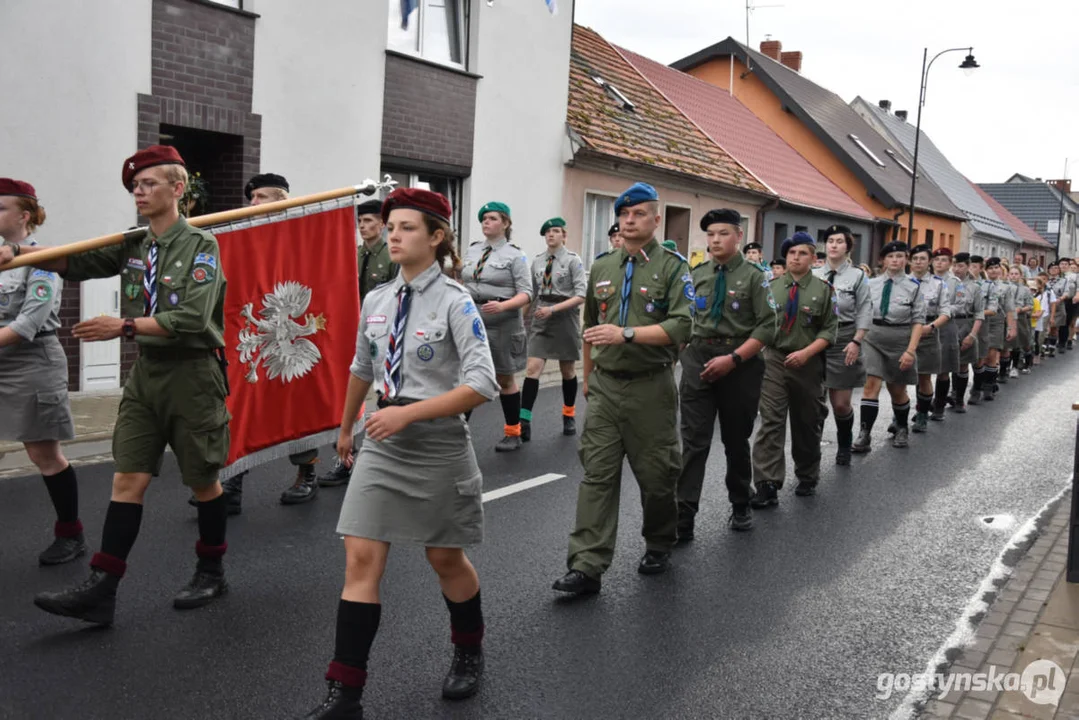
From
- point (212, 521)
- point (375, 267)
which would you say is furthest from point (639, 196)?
point (375, 267)

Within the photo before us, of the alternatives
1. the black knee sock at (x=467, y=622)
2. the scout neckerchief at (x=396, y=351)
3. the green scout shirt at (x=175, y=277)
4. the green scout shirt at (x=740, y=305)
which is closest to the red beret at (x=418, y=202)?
the scout neckerchief at (x=396, y=351)

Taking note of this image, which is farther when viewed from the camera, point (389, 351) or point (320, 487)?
point (320, 487)

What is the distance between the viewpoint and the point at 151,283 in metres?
4.43

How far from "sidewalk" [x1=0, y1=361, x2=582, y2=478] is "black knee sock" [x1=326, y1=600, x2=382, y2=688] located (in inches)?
161

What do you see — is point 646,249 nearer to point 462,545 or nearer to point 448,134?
point 462,545

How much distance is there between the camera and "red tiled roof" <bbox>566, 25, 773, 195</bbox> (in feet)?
65.2

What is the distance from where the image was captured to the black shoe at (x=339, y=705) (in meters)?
3.41

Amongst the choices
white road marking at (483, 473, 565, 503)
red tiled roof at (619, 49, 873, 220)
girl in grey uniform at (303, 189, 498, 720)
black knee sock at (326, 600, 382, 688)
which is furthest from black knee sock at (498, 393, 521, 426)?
red tiled roof at (619, 49, 873, 220)

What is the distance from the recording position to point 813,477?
7.84 meters

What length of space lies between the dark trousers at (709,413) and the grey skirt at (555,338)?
354cm

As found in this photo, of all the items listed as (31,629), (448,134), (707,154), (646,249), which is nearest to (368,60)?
(448,134)

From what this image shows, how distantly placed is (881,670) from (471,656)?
176 centimetres

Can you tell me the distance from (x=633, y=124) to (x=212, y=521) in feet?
60.2

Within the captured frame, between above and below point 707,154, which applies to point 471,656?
below
